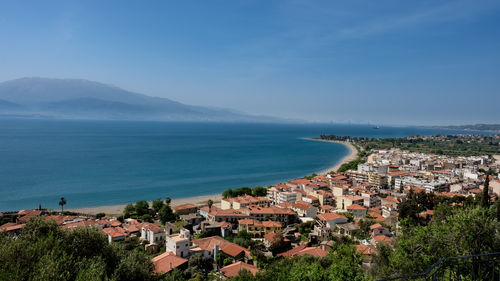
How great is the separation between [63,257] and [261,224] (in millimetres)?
17359

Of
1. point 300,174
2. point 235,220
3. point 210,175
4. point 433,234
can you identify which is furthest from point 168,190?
point 433,234

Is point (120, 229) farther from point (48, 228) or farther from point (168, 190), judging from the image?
point (168, 190)

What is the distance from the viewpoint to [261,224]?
2425cm

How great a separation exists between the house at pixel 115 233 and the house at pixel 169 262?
19.7 ft

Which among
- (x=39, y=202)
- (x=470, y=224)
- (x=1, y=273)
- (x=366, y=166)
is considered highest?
(x=470, y=224)

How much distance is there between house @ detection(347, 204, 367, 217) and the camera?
28.3m

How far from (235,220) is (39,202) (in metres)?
24.6

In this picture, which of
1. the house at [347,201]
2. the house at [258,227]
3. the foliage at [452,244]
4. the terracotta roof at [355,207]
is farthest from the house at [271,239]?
the foliage at [452,244]

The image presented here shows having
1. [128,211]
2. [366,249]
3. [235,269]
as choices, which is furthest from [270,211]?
[128,211]

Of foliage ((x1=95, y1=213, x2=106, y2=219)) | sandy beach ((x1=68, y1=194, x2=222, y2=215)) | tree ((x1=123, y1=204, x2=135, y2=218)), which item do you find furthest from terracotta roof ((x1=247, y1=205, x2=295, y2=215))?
foliage ((x1=95, y1=213, x2=106, y2=219))

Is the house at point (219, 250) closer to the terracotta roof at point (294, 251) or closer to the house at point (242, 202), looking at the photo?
the terracotta roof at point (294, 251)

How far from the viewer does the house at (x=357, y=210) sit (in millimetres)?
28337

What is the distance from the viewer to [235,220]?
26266mm

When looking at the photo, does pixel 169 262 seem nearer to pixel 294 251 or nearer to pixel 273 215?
pixel 294 251
